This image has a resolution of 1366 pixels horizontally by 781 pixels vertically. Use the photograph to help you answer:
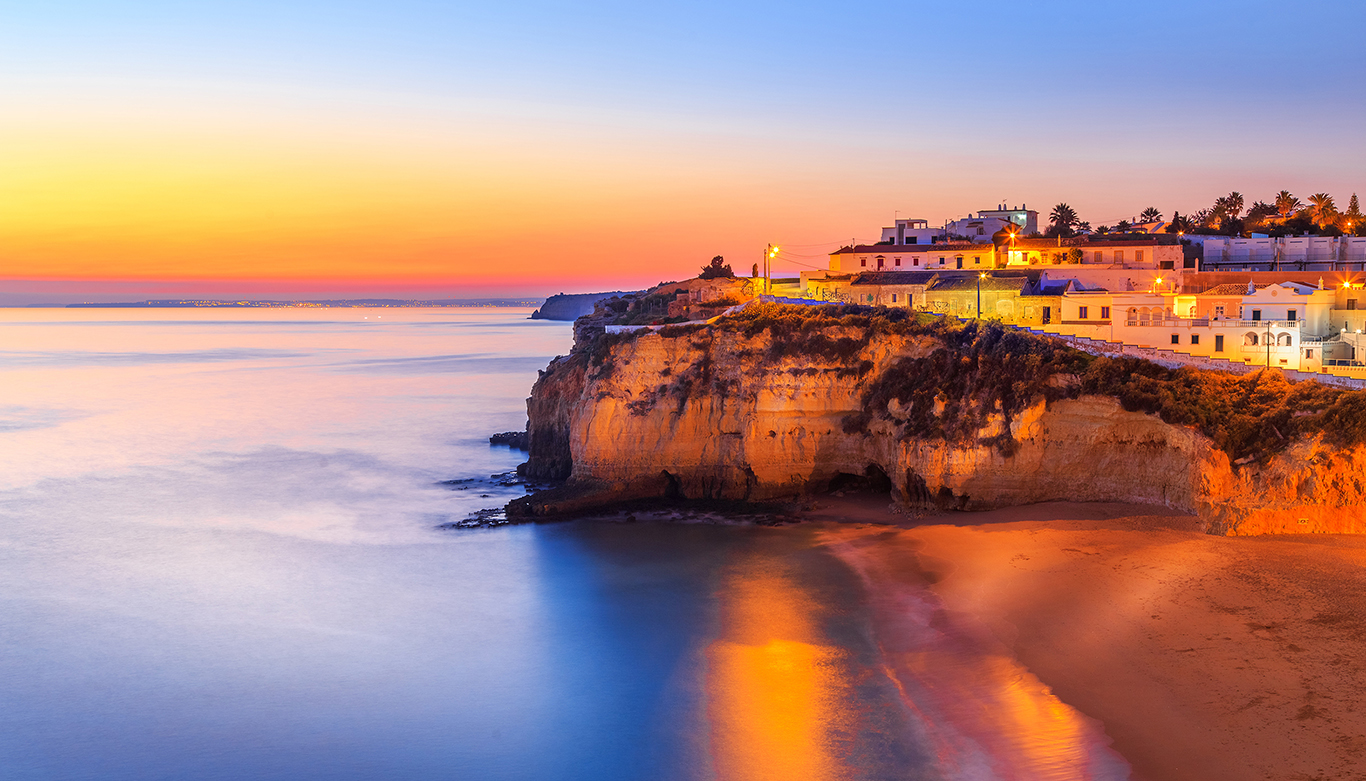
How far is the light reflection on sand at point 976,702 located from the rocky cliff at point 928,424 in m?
7.20

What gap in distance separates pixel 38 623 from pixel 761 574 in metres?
19.9

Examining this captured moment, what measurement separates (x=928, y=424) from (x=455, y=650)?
1674 centimetres

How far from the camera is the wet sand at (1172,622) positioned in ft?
54.3

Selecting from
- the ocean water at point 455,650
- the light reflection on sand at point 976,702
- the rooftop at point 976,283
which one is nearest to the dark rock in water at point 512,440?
the ocean water at point 455,650

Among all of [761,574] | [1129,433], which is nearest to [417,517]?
[761,574]

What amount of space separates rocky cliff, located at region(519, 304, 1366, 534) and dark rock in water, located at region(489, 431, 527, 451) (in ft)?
26.9

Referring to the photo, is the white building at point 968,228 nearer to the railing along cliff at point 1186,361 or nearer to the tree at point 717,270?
the tree at point 717,270

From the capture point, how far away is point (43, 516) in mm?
38344

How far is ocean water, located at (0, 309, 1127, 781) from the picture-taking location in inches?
711

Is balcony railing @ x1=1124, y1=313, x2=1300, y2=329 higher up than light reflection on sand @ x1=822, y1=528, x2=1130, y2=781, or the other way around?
balcony railing @ x1=1124, y1=313, x2=1300, y2=329

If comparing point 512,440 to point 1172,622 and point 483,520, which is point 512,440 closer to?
point 483,520

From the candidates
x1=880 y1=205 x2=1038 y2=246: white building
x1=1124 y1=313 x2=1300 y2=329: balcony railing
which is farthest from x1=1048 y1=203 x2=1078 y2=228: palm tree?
x1=1124 y1=313 x2=1300 y2=329: balcony railing

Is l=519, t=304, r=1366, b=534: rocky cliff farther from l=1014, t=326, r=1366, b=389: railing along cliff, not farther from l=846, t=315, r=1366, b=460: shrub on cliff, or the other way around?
l=1014, t=326, r=1366, b=389: railing along cliff

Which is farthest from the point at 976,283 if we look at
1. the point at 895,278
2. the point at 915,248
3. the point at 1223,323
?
the point at 1223,323
